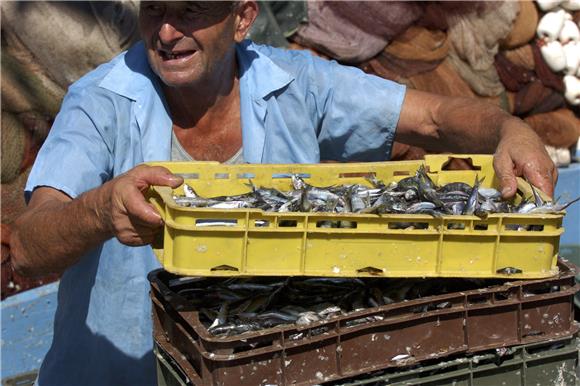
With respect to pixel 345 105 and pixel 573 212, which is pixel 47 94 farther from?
pixel 573 212

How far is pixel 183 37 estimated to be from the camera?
10.4ft

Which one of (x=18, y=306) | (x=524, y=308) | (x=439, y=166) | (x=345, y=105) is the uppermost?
(x=345, y=105)

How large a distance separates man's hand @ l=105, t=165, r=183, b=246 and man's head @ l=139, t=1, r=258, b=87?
74 centimetres

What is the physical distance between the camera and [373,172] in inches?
118

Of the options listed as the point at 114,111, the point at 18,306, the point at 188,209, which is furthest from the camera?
the point at 18,306

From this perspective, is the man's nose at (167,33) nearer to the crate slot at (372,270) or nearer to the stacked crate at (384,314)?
the stacked crate at (384,314)

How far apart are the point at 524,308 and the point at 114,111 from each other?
4.96 feet

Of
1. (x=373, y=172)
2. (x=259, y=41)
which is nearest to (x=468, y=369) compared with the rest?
(x=373, y=172)

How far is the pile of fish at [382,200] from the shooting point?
8.30 ft

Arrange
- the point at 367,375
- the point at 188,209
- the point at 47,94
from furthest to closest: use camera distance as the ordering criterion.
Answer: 1. the point at 47,94
2. the point at 367,375
3. the point at 188,209

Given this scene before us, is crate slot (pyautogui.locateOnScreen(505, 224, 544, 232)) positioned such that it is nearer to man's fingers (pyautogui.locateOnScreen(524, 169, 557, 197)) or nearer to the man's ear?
man's fingers (pyautogui.locateOnScreen(524, 169, 557, 197))

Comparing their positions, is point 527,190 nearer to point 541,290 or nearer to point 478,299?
point 541,290

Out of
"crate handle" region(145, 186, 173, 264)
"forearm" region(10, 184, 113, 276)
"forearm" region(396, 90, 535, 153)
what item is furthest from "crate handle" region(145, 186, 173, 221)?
"forearm" region(396, 90, 535, 153)

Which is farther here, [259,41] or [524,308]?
[259,41]
